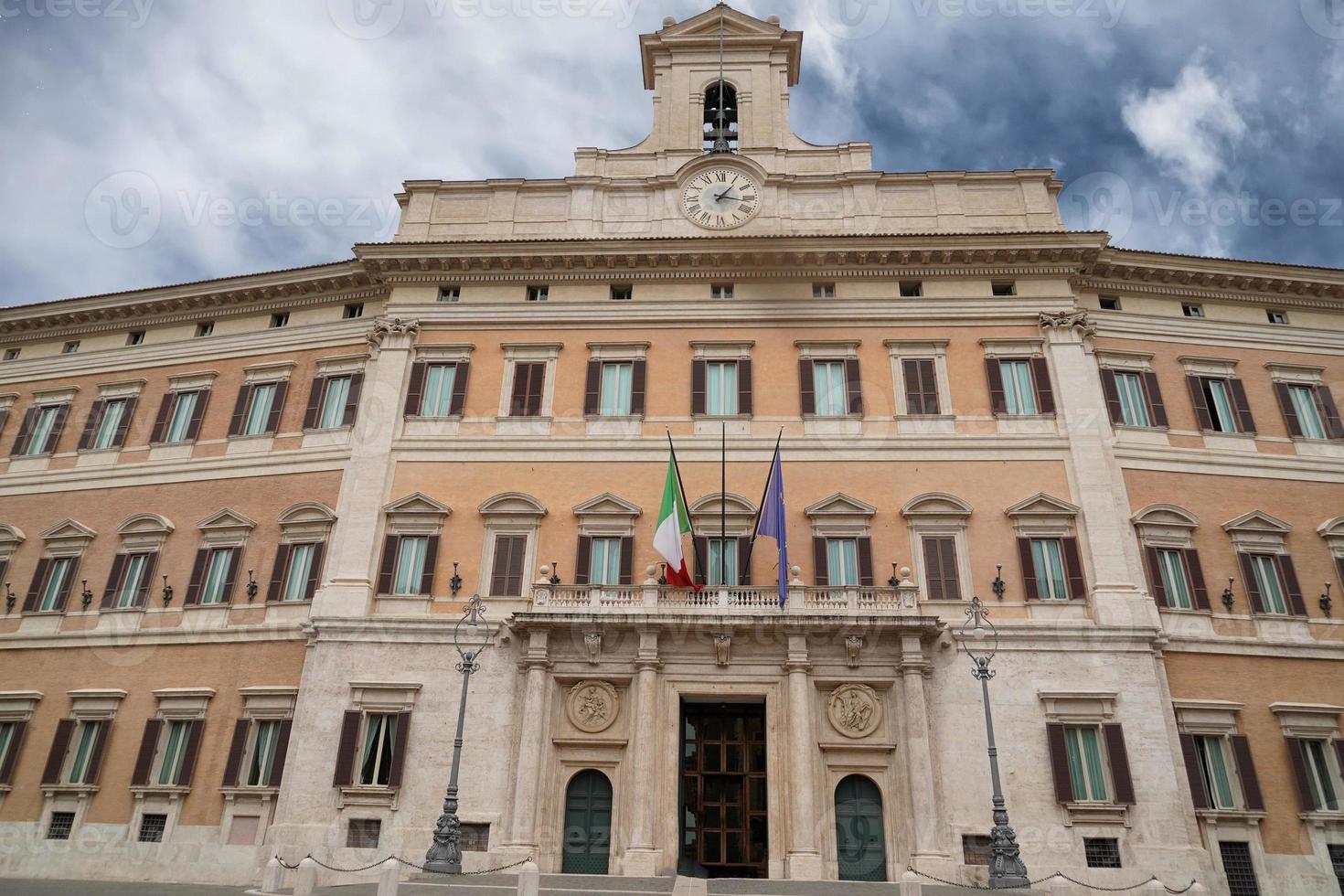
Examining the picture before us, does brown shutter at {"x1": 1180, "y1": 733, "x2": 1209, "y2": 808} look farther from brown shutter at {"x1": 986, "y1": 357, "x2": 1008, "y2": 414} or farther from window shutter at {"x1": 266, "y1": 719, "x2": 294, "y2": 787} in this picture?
window shutter at {"x1": 266, "y1": 719, "x2": 294, "y2": 787}

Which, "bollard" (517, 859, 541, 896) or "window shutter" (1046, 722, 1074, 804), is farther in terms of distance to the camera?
"window shutter" (1046, 722, 1074, 804)

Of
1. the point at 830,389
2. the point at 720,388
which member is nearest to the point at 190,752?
the point at 720,388

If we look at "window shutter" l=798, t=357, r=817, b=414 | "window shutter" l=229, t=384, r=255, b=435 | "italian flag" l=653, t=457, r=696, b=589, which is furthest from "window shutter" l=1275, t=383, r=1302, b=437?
"window shutter" l=229, t=384, r=255, b=435

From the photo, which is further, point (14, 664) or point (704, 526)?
point (14, 664)

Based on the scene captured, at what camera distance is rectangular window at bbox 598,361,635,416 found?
23.9m

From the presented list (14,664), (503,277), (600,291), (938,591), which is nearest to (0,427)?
(14,664)

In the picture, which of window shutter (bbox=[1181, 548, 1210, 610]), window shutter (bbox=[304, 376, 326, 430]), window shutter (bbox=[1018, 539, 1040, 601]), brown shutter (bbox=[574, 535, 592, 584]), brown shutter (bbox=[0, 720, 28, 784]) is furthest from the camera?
window shutter (bbox=[304, 376, 326, 430])

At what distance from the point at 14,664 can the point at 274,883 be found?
12.6 metres

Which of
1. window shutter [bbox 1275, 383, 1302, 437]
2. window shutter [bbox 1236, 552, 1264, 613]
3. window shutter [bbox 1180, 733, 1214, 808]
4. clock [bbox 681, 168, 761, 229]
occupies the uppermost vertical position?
clock [bbox 681, 168, 761, 229]

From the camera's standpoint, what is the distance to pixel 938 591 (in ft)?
69.9

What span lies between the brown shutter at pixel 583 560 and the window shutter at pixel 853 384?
7550 millimetres

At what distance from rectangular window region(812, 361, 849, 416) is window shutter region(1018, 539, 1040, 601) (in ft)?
17.5

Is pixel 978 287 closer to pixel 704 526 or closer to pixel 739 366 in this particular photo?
pixel 739 366

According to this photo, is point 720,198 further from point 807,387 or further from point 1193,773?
point 1193,773
